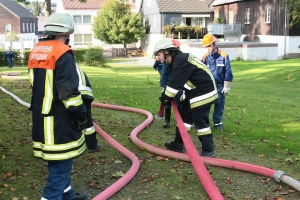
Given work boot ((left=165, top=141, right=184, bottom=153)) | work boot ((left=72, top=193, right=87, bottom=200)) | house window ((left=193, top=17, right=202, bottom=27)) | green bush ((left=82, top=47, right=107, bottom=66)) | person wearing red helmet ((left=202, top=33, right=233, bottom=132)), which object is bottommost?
work boot ((left=72, top=193, right=87, bottom=200))

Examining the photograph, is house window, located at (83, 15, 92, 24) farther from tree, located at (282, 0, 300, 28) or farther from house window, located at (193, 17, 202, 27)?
tree, located at (282, 0, 300, 28)

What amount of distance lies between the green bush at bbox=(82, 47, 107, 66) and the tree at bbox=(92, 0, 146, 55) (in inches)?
744

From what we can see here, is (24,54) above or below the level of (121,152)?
above

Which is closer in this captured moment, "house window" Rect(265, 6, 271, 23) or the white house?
"house window" Rect(265, 6, 271, 23)

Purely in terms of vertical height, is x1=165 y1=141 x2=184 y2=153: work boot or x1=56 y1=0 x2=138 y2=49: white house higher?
x1=56 y1=0 x2=138 y2=49: white house

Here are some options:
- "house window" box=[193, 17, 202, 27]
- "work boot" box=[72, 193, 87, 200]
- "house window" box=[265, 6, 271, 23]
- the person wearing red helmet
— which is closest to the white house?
"house window" box=[193, 17, 202, 27]

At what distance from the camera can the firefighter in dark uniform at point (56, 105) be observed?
3547mm

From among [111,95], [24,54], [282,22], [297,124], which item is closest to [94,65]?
[24,54]

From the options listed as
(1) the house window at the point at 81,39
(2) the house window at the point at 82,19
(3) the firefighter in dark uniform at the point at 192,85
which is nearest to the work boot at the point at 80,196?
(3) the firefighter in dark uniform at the point at 192,85

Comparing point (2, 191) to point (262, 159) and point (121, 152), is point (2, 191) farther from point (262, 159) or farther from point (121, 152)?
point (262, 159)

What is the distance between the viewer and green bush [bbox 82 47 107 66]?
30.6 m

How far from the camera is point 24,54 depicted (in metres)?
32.2

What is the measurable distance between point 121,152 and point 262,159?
2.14 m

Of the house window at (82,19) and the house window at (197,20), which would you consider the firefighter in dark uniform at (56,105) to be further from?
the house window at (82,19)
